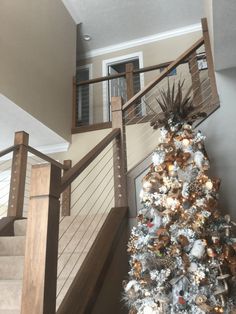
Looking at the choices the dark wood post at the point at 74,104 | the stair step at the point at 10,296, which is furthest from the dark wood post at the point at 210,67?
the dark wood post at the point at 74,104

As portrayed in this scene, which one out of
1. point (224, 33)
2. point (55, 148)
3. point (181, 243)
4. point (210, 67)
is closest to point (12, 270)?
point (181, 243)

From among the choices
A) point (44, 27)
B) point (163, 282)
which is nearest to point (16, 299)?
point (163, 282)

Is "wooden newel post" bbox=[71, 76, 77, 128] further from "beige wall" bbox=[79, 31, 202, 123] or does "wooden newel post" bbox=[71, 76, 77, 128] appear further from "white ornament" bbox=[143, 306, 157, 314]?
"white ornament" bbox=[143, 306, 157, 314]

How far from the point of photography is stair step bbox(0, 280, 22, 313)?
206 cm

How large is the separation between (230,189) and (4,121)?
2915 millimetres

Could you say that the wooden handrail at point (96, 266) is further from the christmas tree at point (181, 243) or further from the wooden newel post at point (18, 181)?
the wooden newel post at point (18, 181)

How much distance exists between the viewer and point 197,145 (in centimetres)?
241

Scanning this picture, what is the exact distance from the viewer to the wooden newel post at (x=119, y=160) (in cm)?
281

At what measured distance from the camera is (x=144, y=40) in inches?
243

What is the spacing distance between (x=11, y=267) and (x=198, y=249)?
1.50m

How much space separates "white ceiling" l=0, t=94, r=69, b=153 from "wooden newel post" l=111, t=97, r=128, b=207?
134cm

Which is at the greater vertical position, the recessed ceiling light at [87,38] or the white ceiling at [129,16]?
the white ceiling at [129,16]

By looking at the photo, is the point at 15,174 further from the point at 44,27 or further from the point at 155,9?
the point at 155,9

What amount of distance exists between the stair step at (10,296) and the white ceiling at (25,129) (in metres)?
2.10
